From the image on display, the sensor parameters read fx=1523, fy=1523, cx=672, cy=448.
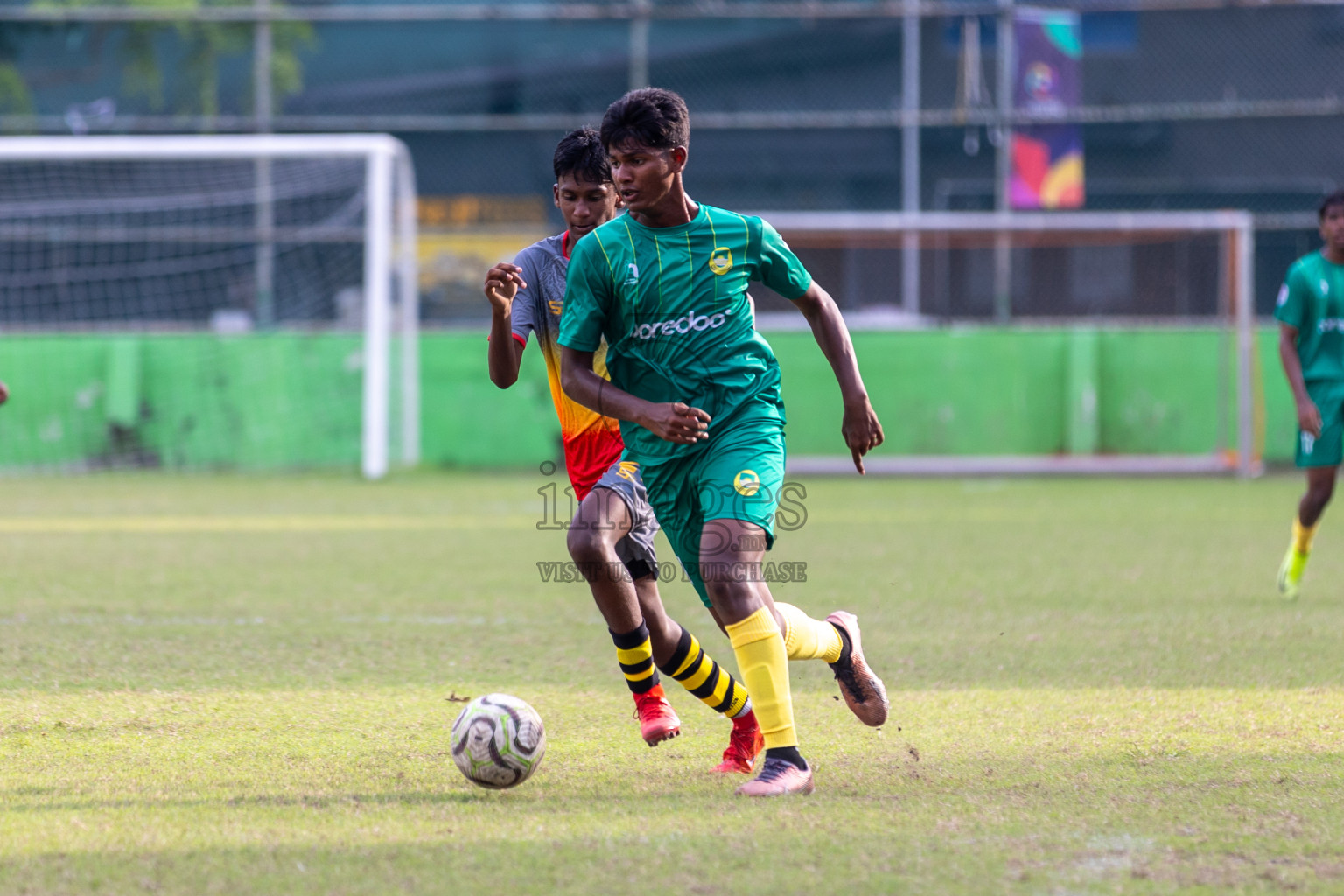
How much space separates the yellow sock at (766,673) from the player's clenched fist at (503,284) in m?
1.12

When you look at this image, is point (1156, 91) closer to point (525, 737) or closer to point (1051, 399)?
point (1051, 399)

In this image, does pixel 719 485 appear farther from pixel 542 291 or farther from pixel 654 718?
pixel 542 291

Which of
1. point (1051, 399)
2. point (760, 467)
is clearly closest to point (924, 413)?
point (1051, 399)

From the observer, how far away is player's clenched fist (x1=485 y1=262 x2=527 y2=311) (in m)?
4.10

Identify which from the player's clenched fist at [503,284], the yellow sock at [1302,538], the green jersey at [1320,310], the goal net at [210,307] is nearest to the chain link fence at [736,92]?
the goal net at [210,307]

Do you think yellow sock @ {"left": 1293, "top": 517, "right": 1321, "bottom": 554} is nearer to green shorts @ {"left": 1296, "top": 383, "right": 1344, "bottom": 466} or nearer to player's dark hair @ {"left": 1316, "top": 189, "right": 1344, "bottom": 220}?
green shorts @ {"left": 1296, "top": 383, "right": 1344, "bottom": 466}

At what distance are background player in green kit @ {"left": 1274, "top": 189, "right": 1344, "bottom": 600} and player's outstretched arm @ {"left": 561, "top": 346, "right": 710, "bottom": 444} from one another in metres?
4.53

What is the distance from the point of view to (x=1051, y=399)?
15.3 metres

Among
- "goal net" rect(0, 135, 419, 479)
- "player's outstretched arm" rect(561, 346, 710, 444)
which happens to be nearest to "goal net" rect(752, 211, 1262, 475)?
"goal net" rect(0, 135, 419, 479)

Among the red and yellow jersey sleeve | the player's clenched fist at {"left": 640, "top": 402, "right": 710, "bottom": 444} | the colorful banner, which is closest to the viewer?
the player's clenched fist at {"left": 640, "top": 402, "right": 710, "bottom": 444}

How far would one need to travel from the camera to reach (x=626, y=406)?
368 centimetres

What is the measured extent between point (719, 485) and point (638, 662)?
0.67 metres

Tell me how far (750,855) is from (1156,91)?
15.4m

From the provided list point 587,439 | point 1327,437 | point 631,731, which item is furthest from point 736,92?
point 631,731
